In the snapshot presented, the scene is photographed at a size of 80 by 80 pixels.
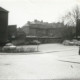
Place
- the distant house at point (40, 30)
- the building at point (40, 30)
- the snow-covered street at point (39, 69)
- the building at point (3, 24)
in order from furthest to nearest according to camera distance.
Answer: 1. the distant house at point (40, 30)
2. the building at point (40, 30)
3. the building at point (3, 24)
4. the snow-covered street at point (39, 69)

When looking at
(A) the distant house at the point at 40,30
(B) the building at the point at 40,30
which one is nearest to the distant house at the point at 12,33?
(B) the building at the point at 40,30

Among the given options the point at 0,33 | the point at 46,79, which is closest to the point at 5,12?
the point at 0,33

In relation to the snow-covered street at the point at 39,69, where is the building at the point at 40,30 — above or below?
above

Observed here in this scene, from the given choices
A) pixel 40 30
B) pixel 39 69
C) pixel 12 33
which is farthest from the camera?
pixel 40 30

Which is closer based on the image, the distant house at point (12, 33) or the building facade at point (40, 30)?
the distant house at point (12, 33)

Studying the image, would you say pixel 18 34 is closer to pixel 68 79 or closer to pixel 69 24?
pixel 69 24

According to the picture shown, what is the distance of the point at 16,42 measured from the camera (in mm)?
76625

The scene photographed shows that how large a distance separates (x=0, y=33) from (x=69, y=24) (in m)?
37.3

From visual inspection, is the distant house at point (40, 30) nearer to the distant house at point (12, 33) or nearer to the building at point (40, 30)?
the building at point (40, 30)

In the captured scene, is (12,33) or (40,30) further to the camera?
(40,30)

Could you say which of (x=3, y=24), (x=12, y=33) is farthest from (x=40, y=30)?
(x=3, y=24)

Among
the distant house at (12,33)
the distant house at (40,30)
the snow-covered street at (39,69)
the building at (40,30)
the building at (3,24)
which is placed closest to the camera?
the snow-covered street at (39,69)

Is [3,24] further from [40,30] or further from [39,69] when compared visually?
A: [40,30]

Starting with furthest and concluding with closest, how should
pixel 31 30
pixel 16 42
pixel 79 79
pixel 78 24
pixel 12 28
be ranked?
pixel 31 30 → pixel 78 24 → pixel 12 28 → pixel 16 42 → pixel 79 79
